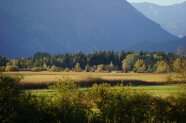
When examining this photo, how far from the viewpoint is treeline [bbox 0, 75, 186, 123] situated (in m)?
35.2

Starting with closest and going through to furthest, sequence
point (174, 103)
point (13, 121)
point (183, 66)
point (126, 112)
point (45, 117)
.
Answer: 1. point (13, 121)
2. point (45, 117)
3. point (126, 112)
4. point (174, 103)
5. point (183, 66)

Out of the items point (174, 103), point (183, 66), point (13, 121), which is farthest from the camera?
point (183, 66)

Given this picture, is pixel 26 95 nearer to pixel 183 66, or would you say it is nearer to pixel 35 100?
pixel 35 100

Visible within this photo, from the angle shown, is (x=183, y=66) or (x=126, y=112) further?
(x=183, y=66)

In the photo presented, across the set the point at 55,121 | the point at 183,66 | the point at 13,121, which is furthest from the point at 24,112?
the point at 183,66

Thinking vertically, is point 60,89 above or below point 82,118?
above

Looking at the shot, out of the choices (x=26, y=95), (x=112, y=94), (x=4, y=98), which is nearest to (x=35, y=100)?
(x=26, y=95)

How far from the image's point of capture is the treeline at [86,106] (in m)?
35.2

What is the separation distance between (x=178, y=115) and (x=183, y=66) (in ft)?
51.8

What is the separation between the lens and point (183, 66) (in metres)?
56.8

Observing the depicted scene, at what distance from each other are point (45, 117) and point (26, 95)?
8.85ft

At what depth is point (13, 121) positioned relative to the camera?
111 feet

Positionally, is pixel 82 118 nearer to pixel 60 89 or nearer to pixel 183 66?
pixel 60 89

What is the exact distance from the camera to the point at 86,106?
39.9 m
